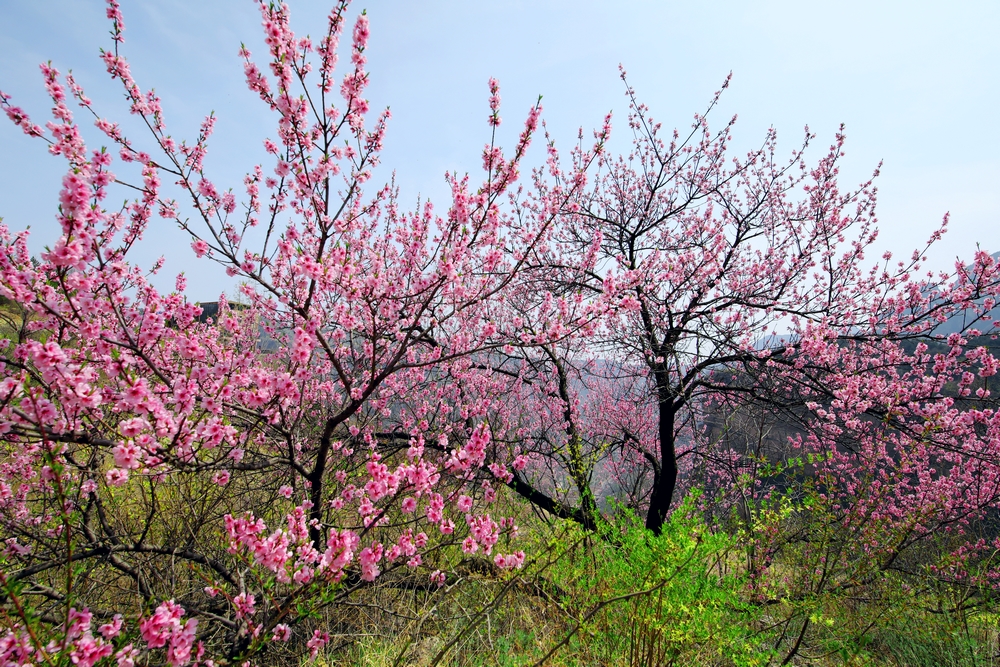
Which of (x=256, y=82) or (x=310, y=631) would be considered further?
(x=310, y=631)

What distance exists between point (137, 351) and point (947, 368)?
7.33 metres

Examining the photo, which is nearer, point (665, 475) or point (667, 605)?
point (667, 605)

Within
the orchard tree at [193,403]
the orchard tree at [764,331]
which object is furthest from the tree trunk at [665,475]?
the orchard tree at [193,403]

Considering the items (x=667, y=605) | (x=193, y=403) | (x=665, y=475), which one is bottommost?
(x=667, y=605)

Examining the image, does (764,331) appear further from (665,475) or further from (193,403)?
(193,403)

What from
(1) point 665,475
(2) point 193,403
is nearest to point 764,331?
(1) point 665,475

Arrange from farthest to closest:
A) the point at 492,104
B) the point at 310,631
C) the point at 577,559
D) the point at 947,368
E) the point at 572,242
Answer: the point at 572,242 < the point at 947,368 < the point at 577,559 < the point at 310,631 < the point at 492,104

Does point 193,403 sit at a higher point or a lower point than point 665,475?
higher

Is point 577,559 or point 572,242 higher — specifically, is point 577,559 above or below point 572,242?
below

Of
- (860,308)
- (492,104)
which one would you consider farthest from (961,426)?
(492,104)

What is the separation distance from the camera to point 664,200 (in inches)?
287

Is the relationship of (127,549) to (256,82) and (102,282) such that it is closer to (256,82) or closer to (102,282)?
(102,282)

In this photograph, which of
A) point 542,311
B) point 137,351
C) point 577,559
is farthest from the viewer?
point 542,311

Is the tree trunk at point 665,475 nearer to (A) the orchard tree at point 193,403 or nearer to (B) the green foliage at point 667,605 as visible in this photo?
(B) the green foliage at point 667,605
